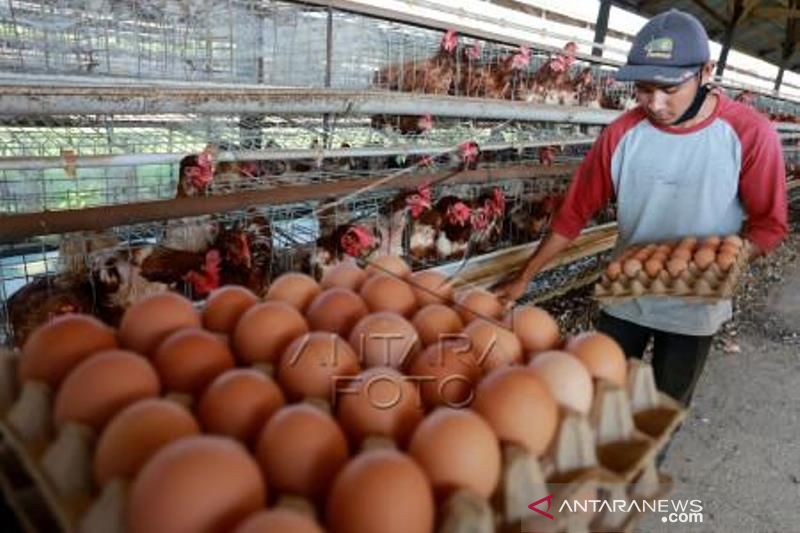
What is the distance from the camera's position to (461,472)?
0.71 m

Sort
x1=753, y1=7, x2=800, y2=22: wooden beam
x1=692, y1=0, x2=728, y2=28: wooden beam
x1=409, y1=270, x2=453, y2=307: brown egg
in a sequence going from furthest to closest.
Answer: x1=692, y1=0, x2=728, y2=28: wooden beam → x1=753, y1=7, x2=800, y2=22: wooden beam → x1=409, y1=270, x2=453, y2=307: brown egg

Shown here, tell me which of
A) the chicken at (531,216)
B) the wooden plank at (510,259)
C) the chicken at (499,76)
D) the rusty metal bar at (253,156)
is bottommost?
the wooden plank at (510,259)

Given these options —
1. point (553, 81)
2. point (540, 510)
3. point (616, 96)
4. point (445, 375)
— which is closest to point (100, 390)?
point (445, 375)

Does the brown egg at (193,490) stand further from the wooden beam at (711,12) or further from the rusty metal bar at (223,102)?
the wooden beam at (711,12)

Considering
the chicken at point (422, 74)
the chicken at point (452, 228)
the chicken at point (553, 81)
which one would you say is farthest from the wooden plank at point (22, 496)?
the chicken at point (553, 81)

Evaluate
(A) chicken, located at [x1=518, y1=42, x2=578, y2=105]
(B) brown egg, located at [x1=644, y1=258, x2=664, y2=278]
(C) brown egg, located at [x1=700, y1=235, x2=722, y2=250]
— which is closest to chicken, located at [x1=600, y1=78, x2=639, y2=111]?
(A) chicken, located at [x1=518, y1=42, x2=578, y2=105]

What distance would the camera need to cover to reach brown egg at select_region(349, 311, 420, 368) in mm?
922

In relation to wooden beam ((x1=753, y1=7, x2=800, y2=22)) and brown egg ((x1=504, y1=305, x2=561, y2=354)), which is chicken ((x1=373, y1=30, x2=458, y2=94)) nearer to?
brown egg ((x1=504, y1=305, x2=561, y2=354))

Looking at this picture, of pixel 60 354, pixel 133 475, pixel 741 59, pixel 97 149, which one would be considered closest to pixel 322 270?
pixel 97 149

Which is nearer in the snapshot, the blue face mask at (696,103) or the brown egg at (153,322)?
the brown egg at (153,322)

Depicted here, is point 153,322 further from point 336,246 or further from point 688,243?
point 336,246

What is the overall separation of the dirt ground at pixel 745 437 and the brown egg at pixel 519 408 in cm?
143

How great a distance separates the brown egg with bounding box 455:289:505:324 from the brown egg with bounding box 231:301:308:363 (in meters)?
0.28

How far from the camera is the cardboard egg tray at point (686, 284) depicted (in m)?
1.67
